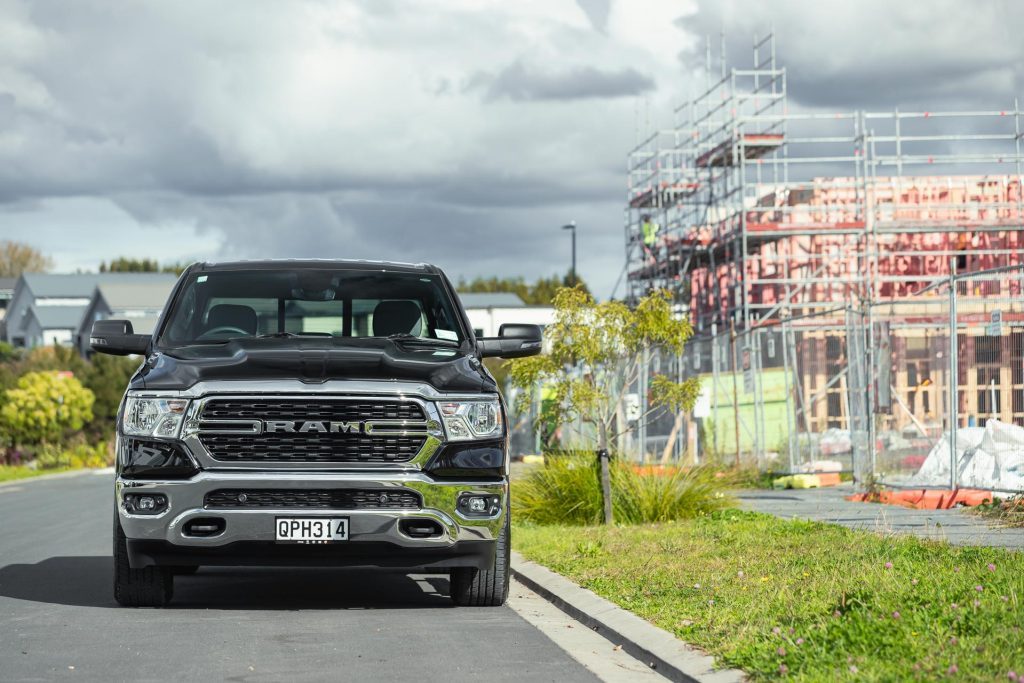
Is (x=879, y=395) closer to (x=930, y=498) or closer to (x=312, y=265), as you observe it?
(x=930, y=498)

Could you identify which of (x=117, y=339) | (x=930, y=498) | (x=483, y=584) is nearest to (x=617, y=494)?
(x=930, y=498)

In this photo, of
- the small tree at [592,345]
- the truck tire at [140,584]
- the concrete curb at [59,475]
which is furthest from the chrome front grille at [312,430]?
the concrete curb at [59,475]

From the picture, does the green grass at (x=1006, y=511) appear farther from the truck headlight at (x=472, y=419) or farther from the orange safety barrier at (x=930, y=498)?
the truck headlight at (x=472, y=419)

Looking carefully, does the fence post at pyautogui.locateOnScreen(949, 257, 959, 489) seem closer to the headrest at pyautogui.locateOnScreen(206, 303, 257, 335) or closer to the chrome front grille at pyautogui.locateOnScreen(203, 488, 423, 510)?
the headrest at pyautogui.locateOnScreen(206, 303, 257, 335)

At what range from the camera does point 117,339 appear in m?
9.65

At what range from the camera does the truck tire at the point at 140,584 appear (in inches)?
357

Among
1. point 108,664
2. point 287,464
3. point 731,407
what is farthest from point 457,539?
point 731,407

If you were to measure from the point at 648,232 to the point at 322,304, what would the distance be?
1430 inches

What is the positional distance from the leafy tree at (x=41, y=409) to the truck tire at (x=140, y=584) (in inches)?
1548

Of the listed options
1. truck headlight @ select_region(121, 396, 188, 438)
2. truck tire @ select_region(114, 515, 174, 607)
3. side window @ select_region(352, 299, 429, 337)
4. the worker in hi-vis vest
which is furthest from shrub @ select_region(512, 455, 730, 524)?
the worker in hi-vis vest

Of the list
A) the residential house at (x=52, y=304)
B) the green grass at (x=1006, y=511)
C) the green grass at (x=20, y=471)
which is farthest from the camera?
the residential house at (x=52, y=304)

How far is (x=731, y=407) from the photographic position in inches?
979

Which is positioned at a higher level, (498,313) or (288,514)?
(498,313)

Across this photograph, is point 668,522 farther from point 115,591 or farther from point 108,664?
point 108,664
